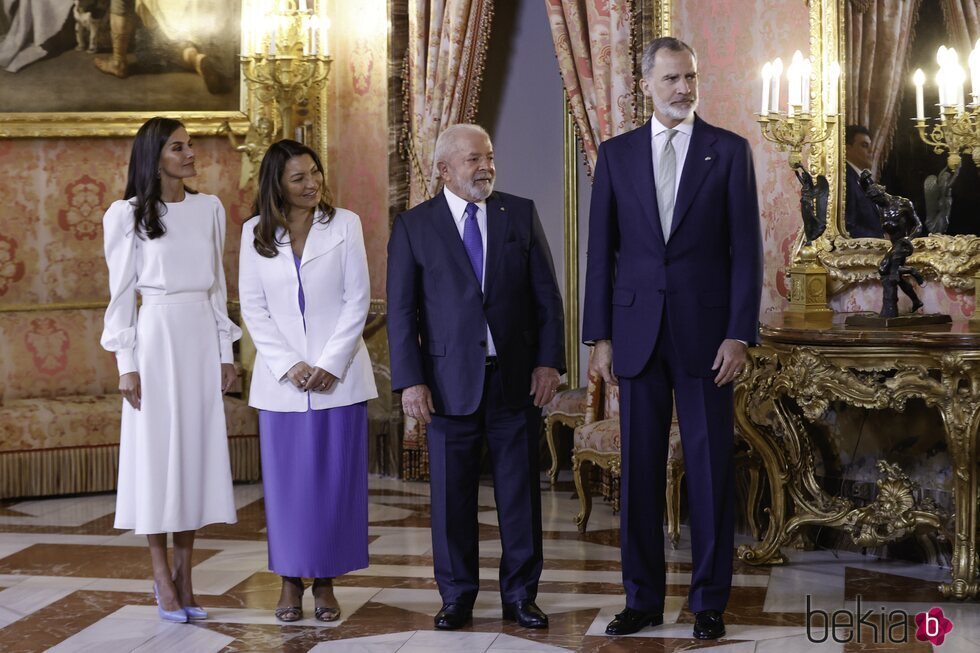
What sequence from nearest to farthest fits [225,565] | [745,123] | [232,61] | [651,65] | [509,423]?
1. [651,65]
2. [509,423]
3. [225,565]
4. [745,123]
5. [232,61]

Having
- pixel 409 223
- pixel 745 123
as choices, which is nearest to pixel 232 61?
pixel 745 123

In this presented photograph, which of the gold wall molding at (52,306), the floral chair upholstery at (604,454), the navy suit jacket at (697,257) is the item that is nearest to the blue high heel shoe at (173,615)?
the navy suit jacket at (697,257)

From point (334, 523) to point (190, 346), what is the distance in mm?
722

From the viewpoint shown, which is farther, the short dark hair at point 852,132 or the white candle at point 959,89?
the short dark hair at point 852,132

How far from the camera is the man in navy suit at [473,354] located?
3.90 m

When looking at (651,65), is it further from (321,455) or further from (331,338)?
(321,455)

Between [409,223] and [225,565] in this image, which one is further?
[225,565]

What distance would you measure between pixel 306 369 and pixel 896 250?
2113 millimetres

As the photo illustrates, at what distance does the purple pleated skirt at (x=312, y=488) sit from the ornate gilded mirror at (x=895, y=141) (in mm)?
2152

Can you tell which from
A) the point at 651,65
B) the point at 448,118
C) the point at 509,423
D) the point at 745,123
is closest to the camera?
the point at 651,65

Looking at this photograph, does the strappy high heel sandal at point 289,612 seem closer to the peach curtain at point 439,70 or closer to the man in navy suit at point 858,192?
the man in navy suit at point 858,192

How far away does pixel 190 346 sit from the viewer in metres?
4.10

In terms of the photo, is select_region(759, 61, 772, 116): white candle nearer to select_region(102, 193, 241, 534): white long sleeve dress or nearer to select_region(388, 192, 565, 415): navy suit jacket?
select_region(388, 192, 565, 415): navy suit jacket

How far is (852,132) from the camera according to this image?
5.02 metres
